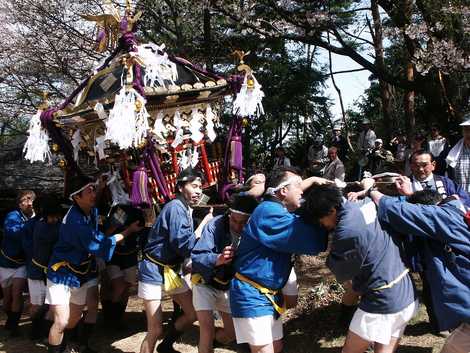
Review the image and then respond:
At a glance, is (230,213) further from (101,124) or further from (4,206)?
(4,206)

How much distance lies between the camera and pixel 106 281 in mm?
5406

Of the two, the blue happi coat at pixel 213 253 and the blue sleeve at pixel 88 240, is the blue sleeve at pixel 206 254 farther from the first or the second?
the blue sleeve at pixel 88 240

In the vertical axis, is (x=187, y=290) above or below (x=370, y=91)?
below

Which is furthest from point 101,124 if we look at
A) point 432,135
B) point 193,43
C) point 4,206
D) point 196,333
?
point 432,135

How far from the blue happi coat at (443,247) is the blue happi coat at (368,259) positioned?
0.12 meters

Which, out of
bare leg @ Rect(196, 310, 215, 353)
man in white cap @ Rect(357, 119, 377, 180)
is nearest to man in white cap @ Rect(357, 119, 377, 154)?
man in white cap @ Rect(357, 119, 377, 180)

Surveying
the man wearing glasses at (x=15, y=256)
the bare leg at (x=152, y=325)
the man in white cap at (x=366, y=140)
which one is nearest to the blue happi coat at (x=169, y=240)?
the bare leg at (x=152, y=325)

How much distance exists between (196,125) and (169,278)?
59.6 inches

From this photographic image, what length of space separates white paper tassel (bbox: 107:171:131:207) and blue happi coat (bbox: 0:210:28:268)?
1.45 m

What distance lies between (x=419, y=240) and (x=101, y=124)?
9.85 feet

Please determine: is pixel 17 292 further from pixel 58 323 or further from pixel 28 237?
pixel 58 323

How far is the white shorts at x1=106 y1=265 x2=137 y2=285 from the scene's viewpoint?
5199 mm

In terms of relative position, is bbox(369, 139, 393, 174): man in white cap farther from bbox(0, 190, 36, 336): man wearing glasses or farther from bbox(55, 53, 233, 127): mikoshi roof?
bbox(0, 190, 36, 336): man wearing glasses

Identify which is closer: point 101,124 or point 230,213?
point 230,213
